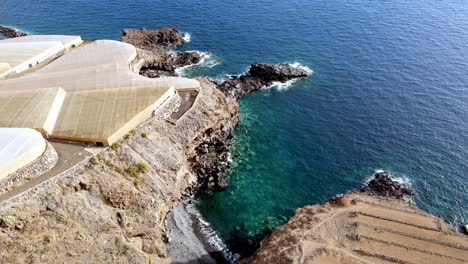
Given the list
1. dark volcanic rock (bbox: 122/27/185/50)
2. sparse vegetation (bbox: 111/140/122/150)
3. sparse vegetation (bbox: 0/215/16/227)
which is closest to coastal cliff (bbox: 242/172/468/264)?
sparse vegetation (bbox: 111/140/122/150)

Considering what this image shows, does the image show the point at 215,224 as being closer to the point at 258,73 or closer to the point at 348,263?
the point at 348,263

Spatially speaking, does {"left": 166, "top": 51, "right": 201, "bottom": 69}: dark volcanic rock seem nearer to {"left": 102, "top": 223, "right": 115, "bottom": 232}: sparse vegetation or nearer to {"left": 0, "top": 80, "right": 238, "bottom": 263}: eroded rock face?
{"left": 0, "top": 80, "right": 238, "bottom": 263}: eroded rock face

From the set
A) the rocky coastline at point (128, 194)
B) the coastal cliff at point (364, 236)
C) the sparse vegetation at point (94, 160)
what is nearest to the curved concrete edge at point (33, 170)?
the rocky coastline at point (128, 194)

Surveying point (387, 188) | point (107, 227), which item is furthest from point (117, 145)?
point (387, 188)

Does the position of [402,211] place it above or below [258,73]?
below

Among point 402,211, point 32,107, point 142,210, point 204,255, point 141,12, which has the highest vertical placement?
point 141,12

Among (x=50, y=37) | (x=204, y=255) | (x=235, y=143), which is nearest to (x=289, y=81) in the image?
(x=235, y=143)

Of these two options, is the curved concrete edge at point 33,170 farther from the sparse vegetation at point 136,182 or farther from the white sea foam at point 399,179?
the white sea foam at point 399,179
